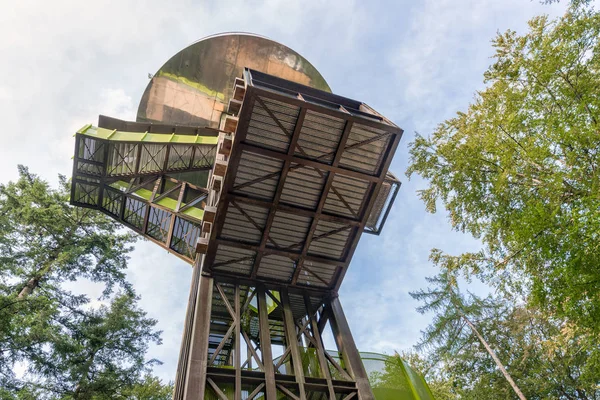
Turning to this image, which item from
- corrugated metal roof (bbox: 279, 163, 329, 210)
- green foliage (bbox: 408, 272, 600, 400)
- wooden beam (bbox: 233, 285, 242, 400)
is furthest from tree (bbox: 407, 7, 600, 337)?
green foliage (bbox: 408, 272, 600, 400)

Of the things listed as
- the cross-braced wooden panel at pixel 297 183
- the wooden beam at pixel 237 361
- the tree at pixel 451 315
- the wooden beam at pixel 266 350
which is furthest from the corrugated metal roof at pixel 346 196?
the tree at pixel 451 315

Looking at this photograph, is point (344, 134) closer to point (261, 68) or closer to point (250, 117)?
point (250, 117)

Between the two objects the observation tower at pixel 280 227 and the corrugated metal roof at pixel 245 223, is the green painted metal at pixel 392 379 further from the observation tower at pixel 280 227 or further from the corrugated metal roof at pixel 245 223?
the corrugated metal roof at pixel 245 223

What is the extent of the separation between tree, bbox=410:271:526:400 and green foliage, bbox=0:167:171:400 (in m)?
14.3

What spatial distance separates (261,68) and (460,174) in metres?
12.5

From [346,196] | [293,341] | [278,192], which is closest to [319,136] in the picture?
[278,192]

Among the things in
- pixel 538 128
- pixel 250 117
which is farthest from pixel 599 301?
pixel 250 117

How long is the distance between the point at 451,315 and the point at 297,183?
14289 mm

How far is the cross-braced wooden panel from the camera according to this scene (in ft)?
29.6

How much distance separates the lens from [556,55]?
756 cm

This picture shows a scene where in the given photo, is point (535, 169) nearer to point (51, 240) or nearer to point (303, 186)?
point (303, 186)

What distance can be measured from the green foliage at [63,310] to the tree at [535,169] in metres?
14.2

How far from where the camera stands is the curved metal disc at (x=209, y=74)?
1784 cm

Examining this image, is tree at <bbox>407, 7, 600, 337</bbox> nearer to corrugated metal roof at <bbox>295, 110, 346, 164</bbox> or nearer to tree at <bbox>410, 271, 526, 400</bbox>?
corrugated metal roof at <bbox>295, 110, 346, 164</bbox>
